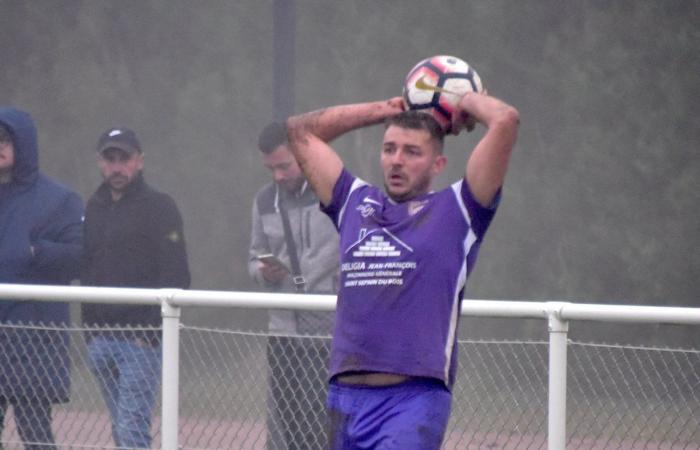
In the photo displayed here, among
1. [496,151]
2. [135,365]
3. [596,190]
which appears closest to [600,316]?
[496,151]

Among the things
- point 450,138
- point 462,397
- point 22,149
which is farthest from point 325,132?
point 450,138

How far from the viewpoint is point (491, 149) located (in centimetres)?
405

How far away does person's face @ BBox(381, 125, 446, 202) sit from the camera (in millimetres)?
4184

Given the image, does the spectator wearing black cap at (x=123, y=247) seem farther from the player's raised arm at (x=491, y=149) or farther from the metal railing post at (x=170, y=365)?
the player's raised arm at (x=491, y=149)

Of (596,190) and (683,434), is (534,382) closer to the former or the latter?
(683,434)

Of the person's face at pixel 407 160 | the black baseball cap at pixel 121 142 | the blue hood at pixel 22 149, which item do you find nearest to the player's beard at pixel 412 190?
the person's face at pixel 407 160

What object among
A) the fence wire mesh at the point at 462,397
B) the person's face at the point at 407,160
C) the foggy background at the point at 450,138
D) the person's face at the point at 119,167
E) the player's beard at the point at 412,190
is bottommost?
the fence wire mesh at the point at 462,397

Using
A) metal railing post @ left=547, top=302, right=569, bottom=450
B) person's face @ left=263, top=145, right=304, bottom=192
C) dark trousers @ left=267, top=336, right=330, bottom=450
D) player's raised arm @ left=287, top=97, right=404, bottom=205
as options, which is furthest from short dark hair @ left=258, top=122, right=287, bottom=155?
metal railing post @ left=547, top=302, right=569, bottom=450

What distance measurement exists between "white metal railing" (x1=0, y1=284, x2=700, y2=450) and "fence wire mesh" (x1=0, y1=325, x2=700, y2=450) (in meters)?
0.11

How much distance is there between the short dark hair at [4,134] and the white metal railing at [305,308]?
4.02 feet

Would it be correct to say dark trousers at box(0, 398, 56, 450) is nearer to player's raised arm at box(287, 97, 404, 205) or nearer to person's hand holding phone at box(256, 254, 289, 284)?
person's hand holding phone at box(256, 254, 289, 284)

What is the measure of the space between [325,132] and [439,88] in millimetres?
497

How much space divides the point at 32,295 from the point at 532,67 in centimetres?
562

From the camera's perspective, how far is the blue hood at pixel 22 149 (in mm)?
6574
